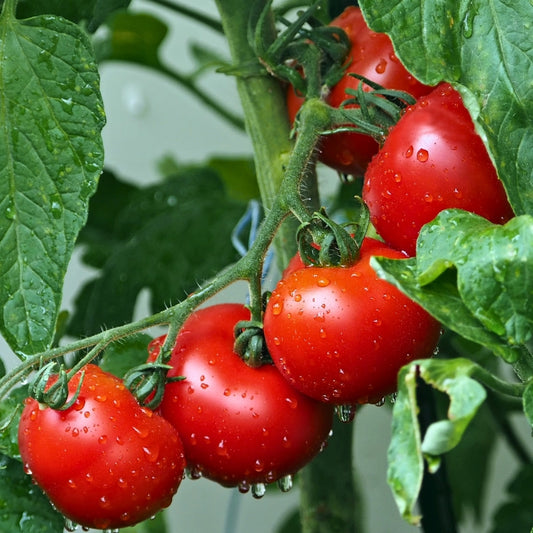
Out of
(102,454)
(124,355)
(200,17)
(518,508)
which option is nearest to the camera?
(102,454)

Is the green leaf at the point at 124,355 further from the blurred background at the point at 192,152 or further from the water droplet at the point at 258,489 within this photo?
the blurred background at the point at 192,152

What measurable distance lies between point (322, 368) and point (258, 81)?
243 millimetres

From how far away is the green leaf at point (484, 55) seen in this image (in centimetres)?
44

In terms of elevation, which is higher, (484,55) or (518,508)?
(484,55)

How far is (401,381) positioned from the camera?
0.38 m

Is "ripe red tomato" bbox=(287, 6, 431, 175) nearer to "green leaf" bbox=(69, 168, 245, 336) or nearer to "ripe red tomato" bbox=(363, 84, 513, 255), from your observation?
"ripe red tomato" bbox=(363, 84, 513, 255)

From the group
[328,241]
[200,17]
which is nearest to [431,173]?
[328,241]

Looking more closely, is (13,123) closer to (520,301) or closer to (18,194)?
(18,194)

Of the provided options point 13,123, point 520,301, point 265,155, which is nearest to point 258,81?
point 265,155

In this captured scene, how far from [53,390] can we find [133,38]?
0.65m

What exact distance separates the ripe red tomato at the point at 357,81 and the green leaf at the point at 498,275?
6.5 inches

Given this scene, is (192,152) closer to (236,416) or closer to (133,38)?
(133,38)

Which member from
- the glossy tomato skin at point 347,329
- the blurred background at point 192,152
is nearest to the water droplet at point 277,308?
the glossy tomato skin at point 347,329

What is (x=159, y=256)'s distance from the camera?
2.82 feet
